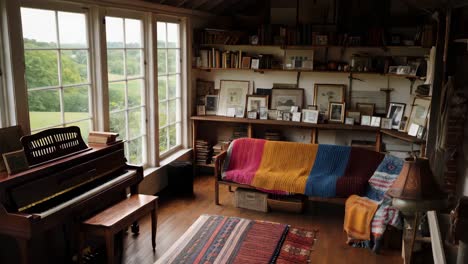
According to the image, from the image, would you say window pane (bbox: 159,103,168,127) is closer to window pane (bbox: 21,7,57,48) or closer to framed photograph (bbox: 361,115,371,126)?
window pane (bbox: 21,7,57,48)

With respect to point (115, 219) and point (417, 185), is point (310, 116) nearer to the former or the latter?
point (115, 219)

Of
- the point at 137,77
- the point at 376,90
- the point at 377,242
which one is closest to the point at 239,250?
the point at 377,242

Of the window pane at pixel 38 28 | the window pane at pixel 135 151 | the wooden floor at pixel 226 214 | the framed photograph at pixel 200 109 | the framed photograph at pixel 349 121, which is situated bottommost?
the wooden floor at pixel 226 214

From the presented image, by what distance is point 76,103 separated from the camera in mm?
4184

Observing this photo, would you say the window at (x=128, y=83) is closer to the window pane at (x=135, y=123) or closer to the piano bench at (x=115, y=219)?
the window pane at (x=135, y=123)

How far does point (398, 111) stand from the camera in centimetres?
579

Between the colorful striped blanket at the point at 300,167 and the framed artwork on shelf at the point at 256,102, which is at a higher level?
the framed artwork on shelf at the point at 256,102

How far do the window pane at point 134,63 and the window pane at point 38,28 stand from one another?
1.21 meters

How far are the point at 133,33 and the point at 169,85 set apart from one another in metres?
1.16

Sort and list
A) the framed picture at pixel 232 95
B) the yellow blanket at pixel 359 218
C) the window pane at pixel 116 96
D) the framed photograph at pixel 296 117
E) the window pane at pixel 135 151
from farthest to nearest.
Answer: the framed picture at pixel 232 95
the framed photograph at pixel 296 117
the window pane at pixel 135 151
the window pane at pixel 116 96
the yellow blanket at pixel 359 218

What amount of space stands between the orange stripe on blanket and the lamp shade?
10.4 ft

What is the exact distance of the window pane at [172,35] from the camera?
19.5ft

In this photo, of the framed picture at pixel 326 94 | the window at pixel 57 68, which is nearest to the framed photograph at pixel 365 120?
the framed picture at pixel 326 94

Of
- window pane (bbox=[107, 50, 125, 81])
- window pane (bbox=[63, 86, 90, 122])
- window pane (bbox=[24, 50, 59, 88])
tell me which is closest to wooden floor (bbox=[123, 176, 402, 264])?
window pane (bbox=[63, 86, 90, 122])
